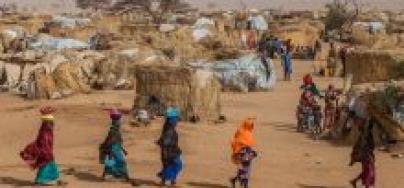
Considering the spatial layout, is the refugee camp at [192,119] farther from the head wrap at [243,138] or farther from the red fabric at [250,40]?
the red fabric at [250,40]

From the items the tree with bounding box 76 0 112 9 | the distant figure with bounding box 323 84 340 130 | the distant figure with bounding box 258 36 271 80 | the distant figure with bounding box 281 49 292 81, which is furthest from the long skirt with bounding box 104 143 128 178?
the tree with bounding box 76 0 112 9

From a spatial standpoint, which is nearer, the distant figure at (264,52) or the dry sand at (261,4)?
the distant figure at (264,52)

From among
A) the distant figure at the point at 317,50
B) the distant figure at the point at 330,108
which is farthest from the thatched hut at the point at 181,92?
the distant figure at the point at 317,50

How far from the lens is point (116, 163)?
1073 centimetres

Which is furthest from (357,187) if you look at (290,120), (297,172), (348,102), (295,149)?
(290,120)

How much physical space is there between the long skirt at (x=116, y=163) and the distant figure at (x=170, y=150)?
52 centimetres

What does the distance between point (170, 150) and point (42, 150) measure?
5.18ft

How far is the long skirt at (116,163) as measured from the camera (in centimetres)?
1064

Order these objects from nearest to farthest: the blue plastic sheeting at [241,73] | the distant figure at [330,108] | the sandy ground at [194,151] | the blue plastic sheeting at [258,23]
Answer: the sandy ground at [194,151], the distant figure at [330,108], the blue plastic sheeting at [241,73], the blue plastic sheeting at [258,23]

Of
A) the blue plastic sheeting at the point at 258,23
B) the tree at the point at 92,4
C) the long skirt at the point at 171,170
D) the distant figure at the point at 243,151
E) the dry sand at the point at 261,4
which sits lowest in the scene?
the dry sand at the point at 261,4

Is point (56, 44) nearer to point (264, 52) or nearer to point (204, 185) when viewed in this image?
point (264, 52)

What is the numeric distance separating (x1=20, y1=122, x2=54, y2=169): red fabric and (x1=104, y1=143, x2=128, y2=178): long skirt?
2.47ft

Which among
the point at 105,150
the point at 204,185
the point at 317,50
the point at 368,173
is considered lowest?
the point at 317,50

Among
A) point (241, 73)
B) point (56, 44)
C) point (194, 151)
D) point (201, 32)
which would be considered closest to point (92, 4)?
point (201, 32)
